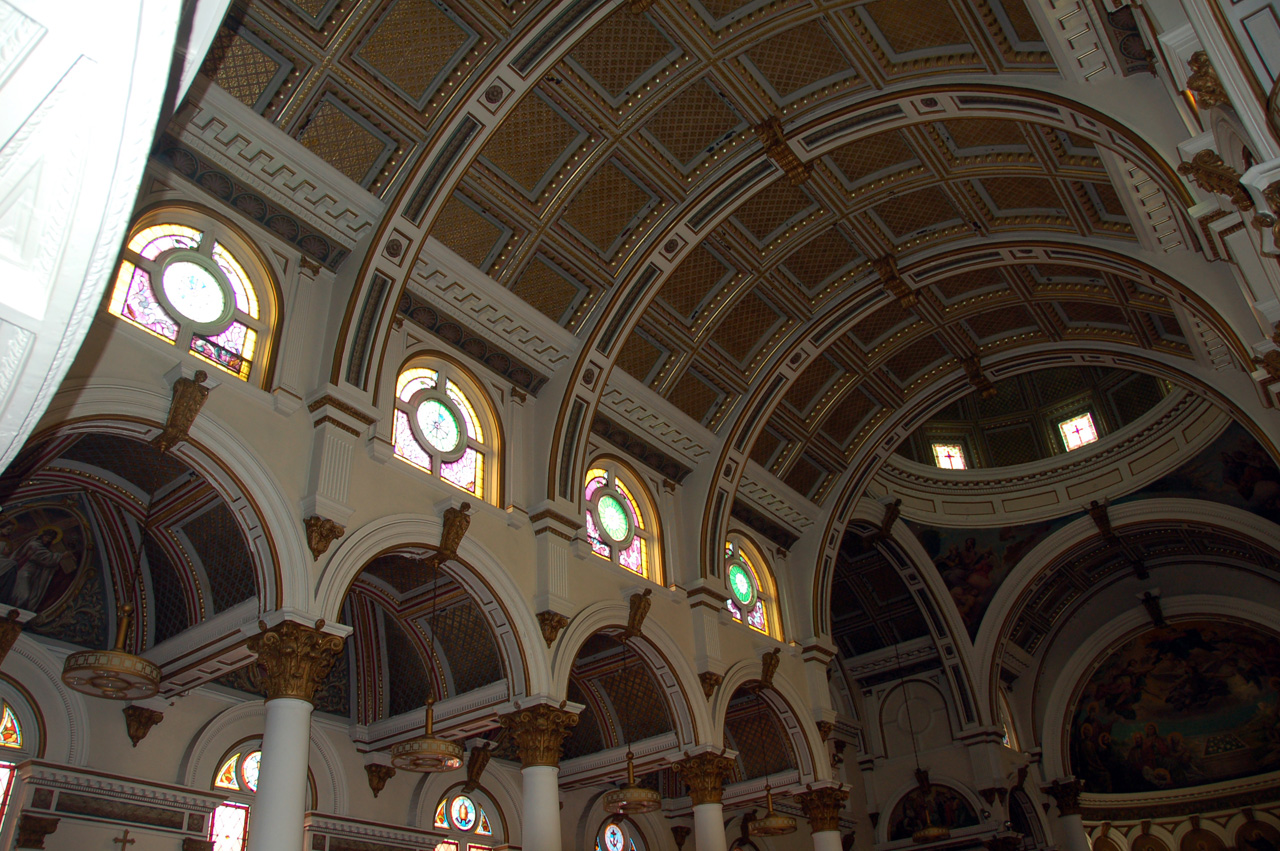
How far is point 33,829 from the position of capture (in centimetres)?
1013

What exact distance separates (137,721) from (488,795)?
6.20m

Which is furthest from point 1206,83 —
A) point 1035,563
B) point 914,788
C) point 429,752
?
point 914,788

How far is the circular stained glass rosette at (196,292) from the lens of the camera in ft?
33.0

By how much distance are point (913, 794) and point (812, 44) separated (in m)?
18.7

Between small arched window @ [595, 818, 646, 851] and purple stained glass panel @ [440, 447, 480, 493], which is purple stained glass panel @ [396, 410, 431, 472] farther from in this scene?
small arched window @ [595, 818, 646, 851]

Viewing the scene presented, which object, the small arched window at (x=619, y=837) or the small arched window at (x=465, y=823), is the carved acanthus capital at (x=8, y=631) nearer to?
the small arched window at (x=465, y=823)

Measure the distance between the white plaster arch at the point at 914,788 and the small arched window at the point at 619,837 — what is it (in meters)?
8.23

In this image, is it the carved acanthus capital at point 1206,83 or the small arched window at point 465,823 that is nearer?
the carved acanthus capital at point 1206,83

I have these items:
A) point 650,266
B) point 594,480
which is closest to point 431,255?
point 650,266

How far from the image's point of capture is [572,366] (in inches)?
555

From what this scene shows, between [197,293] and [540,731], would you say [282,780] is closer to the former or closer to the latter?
[540,731]

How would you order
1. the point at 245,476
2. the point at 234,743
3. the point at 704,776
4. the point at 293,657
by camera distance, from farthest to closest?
the point at 704,776 < the point at 234,743 < the point at 245,476 < the point at 293,657

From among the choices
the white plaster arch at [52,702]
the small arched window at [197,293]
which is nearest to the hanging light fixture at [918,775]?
the white plaster arch at [52,702]

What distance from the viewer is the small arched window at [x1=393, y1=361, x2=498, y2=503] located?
12.2 meters
